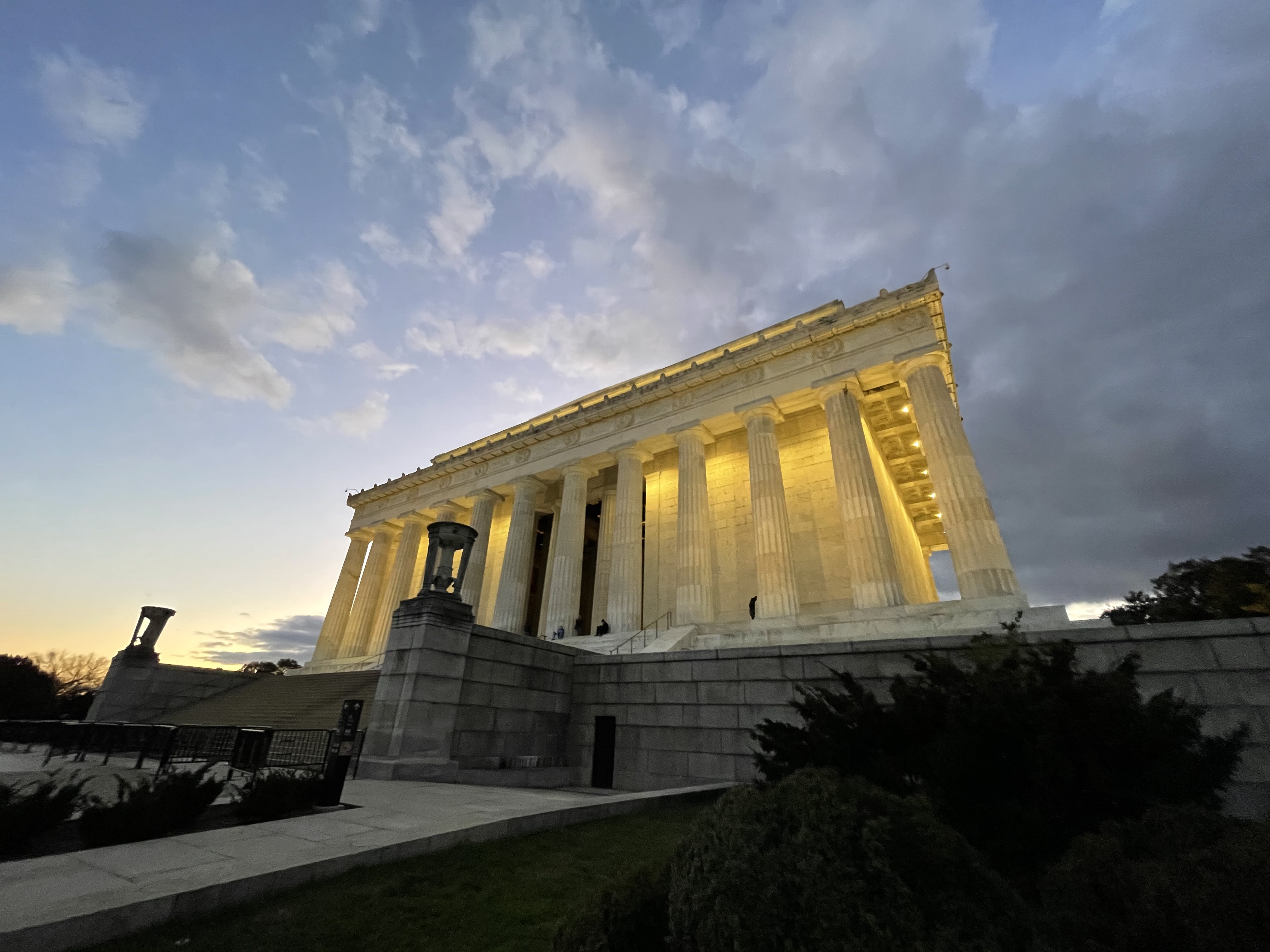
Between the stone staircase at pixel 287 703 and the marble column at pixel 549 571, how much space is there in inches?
364

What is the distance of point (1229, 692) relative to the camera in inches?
386

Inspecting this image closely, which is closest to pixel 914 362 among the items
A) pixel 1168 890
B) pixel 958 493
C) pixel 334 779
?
pixel 958 493

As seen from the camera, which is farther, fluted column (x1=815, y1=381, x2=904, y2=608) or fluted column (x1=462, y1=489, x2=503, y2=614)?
fluted column (x1=462, y1=489, x2=503, y2=614)

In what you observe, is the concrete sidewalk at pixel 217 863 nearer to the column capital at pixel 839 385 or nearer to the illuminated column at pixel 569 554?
the illuminated column at pixel 569 554

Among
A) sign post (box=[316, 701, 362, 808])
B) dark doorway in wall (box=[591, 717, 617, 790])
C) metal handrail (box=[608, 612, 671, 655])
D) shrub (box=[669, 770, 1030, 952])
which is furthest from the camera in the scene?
metal handrail (box=[608, 612, 671, 655])

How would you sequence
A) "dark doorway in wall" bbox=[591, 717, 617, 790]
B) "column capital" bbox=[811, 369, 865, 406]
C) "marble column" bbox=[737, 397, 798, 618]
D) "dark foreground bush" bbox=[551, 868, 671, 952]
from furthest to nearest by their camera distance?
"column capital" bbox=[811, 369, 865, 406]
"marble column" bbox=[737, 397, 798, 618]
"dark doorway in wall" bbox=[591, 717, 617, 790]
"dark foreground bush" bbox=[551, 868, 671, 952]

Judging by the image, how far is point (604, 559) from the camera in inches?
1278

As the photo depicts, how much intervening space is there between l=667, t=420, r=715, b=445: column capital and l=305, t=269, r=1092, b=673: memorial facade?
0.32ft

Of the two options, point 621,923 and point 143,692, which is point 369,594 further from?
point 621,923

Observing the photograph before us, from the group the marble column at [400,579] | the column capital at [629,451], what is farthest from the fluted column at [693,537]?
the marble column at [400,579]

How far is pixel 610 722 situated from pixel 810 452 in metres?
18.0

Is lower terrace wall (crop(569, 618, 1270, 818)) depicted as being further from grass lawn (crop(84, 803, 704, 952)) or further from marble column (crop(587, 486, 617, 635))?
marble column (crop(587, 486, 617, 635))

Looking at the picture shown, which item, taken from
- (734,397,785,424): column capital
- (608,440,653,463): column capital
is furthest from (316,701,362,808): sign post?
(608,440,653,463): column capital

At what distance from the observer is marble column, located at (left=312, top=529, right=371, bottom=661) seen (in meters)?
38.3
